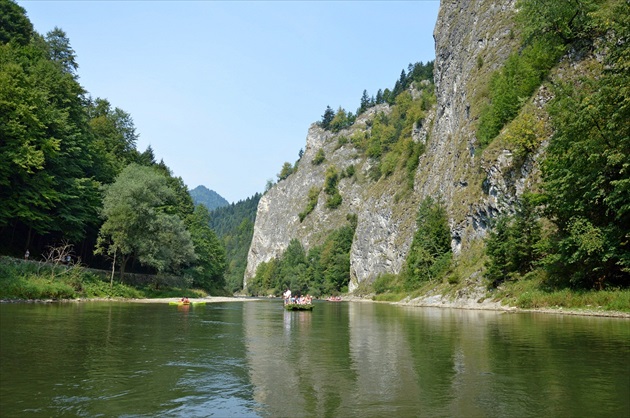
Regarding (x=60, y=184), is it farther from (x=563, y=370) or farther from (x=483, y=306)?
(x=563, y=370)

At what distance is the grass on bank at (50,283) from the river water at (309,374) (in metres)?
18.1

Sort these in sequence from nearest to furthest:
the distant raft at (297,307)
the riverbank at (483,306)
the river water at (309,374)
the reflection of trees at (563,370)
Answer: the river water at (309,374)
the reflection of trees at (563,370)
the riverbank at (483,306)
the distant raft at (297,307)

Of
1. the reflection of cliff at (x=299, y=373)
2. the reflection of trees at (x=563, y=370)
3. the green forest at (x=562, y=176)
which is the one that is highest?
the green forest at (x=562, y=176)

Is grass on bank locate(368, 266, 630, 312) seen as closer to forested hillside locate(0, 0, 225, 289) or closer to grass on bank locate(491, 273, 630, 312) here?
grass on bank locate(491, 273, 630, 312)

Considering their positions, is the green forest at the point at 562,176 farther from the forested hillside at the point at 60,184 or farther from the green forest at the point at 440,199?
the forested hillside at the point at 60,184

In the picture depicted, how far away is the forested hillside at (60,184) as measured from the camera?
147ft

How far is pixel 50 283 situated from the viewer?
4094 centimetres

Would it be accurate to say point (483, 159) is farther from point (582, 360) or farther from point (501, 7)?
point (582, 360)

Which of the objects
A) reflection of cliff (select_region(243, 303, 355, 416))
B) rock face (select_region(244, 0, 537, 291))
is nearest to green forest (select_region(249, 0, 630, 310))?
rock face (select_region(244, 0, 537, 291))

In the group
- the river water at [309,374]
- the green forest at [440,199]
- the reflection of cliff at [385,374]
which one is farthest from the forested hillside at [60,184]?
the reflection of cliff at [385,374]

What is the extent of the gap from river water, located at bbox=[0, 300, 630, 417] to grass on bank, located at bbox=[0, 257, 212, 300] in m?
18.1

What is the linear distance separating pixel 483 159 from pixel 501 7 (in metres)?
33.2

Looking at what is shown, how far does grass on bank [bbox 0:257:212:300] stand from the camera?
1460 inches

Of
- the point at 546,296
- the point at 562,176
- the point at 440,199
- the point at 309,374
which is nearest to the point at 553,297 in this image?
the point at 546,296
